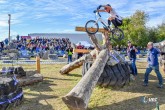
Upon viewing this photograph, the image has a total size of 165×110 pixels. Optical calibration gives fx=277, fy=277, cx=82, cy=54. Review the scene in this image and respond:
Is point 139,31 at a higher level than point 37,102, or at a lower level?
higher

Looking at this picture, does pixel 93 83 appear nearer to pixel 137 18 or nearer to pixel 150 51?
pixel 150 51

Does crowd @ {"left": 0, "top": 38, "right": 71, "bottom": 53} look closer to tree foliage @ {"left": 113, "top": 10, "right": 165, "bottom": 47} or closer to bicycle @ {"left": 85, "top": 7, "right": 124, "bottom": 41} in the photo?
tree foliage @ {"left": 113, "top": 10, "right": 165, "bottom": 47}

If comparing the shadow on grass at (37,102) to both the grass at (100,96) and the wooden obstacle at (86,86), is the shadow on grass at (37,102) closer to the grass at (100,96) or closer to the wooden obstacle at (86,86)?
the grass at (100,96)

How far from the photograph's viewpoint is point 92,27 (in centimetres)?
1344

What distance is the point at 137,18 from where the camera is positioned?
5697 cm

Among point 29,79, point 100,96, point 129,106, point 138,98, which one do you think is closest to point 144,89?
point 138,98

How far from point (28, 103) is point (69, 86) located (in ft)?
11.0

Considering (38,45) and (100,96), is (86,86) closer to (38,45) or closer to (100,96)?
(100,96)

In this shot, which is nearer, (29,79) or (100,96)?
(100,96)

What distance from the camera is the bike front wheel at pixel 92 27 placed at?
13359mm

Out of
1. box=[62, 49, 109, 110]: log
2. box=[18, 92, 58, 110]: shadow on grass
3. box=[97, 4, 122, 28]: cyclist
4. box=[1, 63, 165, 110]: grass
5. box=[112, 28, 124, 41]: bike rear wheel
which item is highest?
box=[97, 4, 122, 28]: cyclist

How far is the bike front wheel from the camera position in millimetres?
13359

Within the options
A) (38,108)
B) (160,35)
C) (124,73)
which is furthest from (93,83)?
(160,35)

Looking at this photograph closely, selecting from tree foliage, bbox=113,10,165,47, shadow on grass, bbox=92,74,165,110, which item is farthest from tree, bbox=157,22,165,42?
shadow on grass, bbox=92,74,165,110
